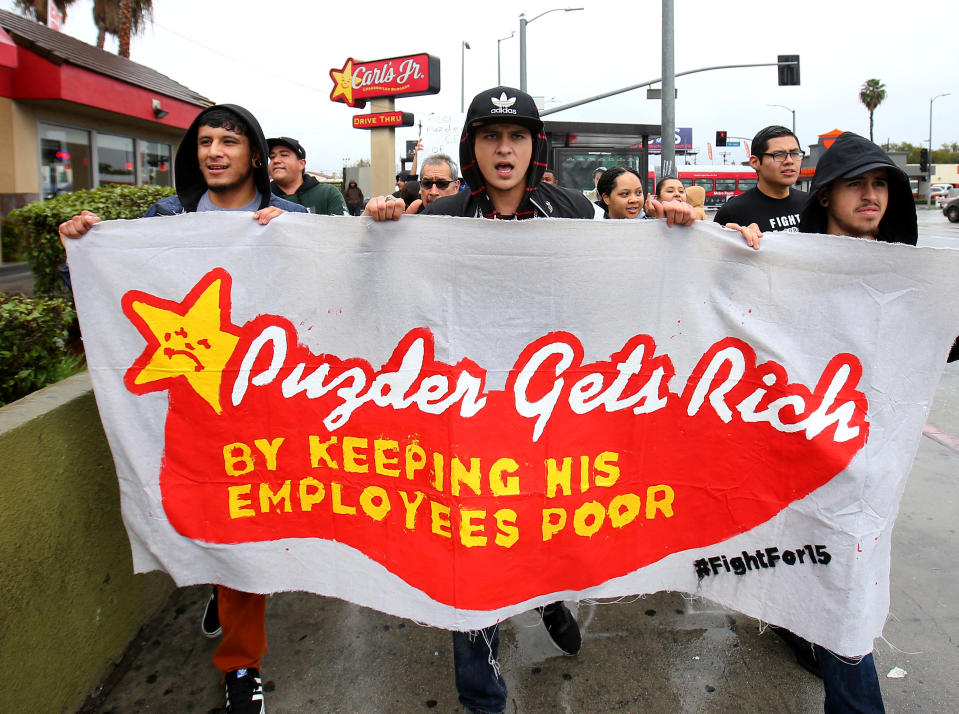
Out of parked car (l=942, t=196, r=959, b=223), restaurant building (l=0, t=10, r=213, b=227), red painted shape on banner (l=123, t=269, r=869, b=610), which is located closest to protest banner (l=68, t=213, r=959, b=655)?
red painted shape on banner (l=123, t=269, r=869, b=610)

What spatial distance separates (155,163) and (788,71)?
50.9 ft

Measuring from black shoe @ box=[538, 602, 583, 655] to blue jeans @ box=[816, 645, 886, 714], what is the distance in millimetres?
880

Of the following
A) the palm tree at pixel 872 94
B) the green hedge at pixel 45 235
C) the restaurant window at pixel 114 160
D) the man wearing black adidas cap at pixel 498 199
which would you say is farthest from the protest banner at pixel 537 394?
the palm tree at pixel 872 94

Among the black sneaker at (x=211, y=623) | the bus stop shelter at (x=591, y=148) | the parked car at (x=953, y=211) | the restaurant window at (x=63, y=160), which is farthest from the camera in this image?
the parked car at (x=953, y=211)

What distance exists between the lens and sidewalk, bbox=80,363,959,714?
8.19ft

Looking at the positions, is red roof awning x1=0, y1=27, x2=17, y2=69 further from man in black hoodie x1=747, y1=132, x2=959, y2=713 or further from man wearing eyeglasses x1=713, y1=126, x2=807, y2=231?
man in black hoodie x1=747, y1=132, x2=959, y2=713

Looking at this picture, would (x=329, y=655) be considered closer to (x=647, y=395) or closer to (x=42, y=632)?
(x=42, y=632)

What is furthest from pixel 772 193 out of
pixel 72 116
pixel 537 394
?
pixel 72 116

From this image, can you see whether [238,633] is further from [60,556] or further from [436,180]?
[436,180]

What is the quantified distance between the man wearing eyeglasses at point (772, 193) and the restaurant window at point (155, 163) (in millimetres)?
14480

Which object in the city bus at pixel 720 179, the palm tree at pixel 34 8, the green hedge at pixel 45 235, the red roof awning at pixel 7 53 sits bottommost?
the green hedge at pixel 45 235

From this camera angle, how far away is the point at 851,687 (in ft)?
7.08

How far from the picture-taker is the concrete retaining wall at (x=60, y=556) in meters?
2.15

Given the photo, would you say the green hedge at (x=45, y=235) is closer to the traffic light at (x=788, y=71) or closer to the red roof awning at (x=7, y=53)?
the red roof awning at (x=7, y=53)
